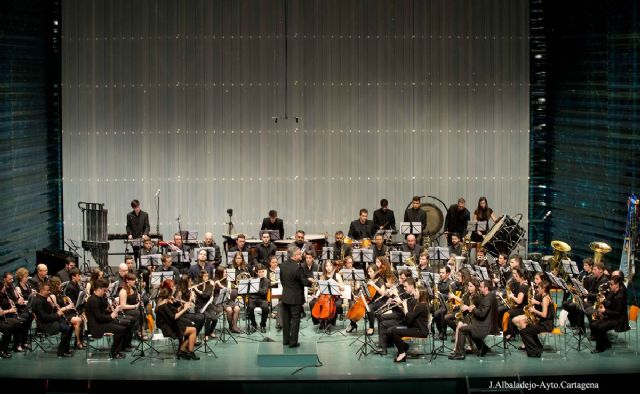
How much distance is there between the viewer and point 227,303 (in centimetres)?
1636

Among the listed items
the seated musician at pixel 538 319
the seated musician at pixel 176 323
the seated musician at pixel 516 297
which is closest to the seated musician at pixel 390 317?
the seated musician at pixel 516 297

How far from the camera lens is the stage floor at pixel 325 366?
1343 centimetres

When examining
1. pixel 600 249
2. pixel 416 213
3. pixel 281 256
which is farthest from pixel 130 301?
pixel 600 249

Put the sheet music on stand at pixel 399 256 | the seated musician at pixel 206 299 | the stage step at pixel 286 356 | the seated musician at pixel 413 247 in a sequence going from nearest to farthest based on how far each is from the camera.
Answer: the stage step at pixel 286 356
the seated musician at pixel 206 299
the sheet music on stand at pixel 399 256
the seated musician at pixel 413 247

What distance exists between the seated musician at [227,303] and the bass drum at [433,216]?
5.88m

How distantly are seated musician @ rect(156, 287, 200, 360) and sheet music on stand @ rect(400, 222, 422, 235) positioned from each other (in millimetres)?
6041

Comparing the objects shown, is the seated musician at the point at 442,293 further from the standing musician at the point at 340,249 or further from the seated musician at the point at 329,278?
the standing musician at the point at 340,249

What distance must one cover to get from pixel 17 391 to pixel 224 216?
968 centimetres

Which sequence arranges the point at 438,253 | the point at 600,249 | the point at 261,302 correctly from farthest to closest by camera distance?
the point at 438,253, the point at 600,249, the point at 261,302

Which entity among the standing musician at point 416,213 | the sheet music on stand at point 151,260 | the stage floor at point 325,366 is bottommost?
the stage floor at point 325,366

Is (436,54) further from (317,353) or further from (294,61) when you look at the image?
(317,353)

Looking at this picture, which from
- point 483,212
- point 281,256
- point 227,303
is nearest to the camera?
point 227,303

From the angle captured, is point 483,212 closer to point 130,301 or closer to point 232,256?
point 232,256

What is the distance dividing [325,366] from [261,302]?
259cm
